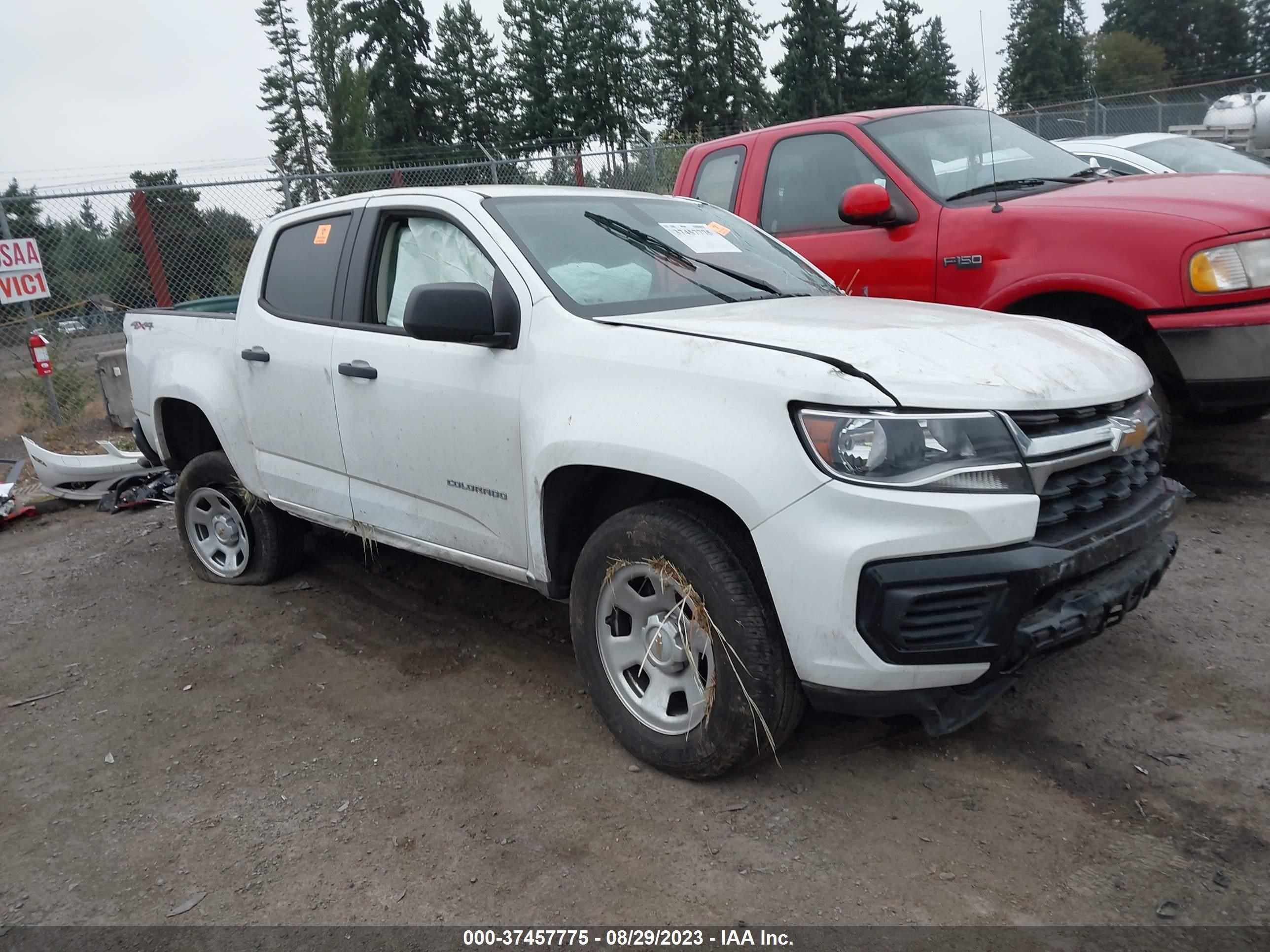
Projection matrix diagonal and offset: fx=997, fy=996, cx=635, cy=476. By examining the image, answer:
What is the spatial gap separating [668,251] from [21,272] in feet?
27.7

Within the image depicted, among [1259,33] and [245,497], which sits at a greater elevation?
[1259,33]

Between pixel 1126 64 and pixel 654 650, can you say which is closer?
pixel 654 650

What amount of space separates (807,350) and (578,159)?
Answer: 12.4 meters

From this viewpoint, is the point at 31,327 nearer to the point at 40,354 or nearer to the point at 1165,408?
the point at 40,354

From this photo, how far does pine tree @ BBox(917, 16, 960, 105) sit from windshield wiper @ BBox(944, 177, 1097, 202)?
54.4m

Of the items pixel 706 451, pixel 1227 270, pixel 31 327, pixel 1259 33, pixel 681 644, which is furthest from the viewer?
pixel 1259 33

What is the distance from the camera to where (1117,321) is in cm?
477

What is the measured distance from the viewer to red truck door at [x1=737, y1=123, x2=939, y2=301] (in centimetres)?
520

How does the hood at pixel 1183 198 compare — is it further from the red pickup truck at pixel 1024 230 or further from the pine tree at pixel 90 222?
the pine tree at pixel 90 222

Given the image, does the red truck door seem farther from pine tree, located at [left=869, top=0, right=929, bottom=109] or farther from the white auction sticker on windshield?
pine tree, located at [left=869, top=0, right=929, bottom=109]

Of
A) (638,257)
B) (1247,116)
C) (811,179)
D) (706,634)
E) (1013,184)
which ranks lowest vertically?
(706,634)

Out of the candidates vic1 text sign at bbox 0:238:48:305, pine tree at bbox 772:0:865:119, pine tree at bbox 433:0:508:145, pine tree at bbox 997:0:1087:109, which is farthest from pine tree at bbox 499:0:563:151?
vic1 text sign at bbox 0:238:48:305

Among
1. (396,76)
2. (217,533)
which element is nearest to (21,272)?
(217,533)

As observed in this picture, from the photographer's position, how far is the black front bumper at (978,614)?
2.47m
